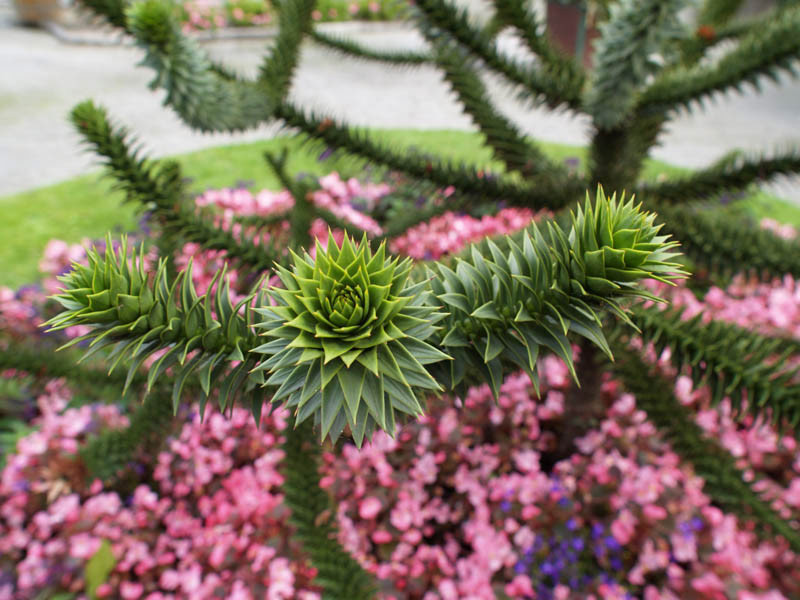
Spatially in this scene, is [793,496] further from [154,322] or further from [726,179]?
[154,322]

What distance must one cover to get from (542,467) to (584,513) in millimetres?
420

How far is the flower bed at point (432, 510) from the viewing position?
2.18 meters

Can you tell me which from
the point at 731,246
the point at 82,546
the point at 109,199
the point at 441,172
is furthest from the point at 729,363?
the point at 109,199

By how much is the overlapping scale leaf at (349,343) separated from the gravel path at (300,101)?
17.0 feet

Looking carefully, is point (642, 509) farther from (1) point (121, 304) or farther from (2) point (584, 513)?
(1) point (121, 304)

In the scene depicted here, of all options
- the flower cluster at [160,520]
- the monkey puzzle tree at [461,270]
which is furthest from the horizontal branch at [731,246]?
the flower cluster at [160,520]

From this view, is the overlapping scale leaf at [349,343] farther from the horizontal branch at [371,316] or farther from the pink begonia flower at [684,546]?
the pink begonia flower at [684,546]

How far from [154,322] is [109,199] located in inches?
213

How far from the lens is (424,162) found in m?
1.80

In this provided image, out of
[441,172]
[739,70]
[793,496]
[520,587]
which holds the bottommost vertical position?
[520,587]

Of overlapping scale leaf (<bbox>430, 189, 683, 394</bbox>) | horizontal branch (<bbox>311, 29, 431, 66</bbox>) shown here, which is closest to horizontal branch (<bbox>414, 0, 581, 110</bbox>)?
horizontal branch (<bbox>311, 29, 431, 66</bbox>)

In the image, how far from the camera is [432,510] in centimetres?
247

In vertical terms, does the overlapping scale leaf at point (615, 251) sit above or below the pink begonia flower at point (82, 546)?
above

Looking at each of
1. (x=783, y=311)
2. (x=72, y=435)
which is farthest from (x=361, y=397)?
(x=783, y=311)
